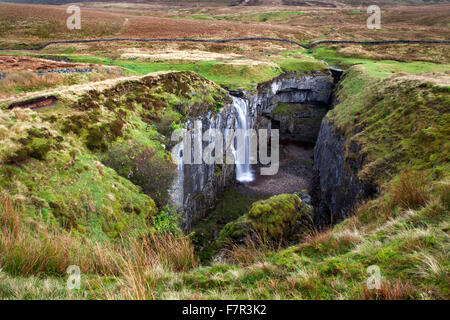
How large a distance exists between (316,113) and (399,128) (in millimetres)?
34489

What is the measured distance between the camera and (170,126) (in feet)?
67.4

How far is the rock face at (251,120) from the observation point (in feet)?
69.9

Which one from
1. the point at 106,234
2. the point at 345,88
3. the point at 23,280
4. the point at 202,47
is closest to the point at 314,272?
the point at 23,280

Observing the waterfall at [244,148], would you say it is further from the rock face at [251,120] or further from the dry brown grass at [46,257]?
the dry brown grass at [46,257]

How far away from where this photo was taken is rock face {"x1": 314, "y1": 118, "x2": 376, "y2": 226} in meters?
18.3

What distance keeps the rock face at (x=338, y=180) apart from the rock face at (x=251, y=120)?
36.1 ft

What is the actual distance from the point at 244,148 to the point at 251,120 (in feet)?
15.1

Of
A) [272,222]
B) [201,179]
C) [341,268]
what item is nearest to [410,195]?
[341,268]

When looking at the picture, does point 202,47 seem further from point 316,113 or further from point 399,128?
point 399,128

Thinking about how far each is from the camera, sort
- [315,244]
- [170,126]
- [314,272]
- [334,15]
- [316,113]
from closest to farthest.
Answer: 1. [314,272]
2. [315,244]
3. [170,126]
4. [316,113]
5. [334,15]

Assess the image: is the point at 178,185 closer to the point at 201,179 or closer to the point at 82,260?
the point at 201,179

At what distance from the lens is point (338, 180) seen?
2339cm

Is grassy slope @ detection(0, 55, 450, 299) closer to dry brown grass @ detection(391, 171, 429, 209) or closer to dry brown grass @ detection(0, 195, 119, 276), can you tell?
dry brown grass @ detection(391, 171, 429, 209)

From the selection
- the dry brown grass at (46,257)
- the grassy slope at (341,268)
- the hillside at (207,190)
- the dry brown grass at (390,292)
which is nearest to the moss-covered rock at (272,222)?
the hillside at (207,190)
